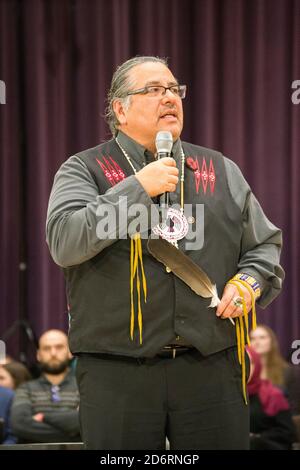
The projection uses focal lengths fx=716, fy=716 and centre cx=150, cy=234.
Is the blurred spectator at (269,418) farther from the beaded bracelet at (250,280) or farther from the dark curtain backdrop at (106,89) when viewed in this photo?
the beaded bracelet at (250,280)

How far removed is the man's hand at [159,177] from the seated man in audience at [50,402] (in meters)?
2.88

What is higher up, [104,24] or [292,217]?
[104,24]

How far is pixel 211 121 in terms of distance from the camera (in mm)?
5992

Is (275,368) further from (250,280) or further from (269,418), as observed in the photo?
(250,280)

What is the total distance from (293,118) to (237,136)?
1.57 feet

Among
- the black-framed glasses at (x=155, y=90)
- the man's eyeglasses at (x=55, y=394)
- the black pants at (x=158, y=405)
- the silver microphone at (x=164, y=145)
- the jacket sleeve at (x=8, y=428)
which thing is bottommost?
the jacket sleeve at (x=8, y=428)

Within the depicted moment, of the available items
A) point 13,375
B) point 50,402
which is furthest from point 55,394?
point 13,375

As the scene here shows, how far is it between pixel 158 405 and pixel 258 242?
64 centimetres

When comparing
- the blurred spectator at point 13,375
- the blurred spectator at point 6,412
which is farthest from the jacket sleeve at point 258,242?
the blurred spectator at point 13,375

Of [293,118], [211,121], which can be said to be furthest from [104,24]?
[293,118]

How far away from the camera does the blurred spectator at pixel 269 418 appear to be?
4289 millimetres

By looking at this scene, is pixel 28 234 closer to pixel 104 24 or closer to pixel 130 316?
pixel 104 24

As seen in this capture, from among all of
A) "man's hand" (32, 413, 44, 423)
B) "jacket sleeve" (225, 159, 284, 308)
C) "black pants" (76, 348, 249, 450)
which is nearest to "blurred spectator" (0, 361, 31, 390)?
"man's hand" (32, 413, 44, 423)
